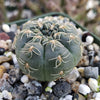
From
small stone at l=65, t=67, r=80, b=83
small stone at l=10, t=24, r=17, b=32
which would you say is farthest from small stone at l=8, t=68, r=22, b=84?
small stone at l=10, t=24, r=17, b=32

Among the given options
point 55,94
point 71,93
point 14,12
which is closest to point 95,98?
point 71,93

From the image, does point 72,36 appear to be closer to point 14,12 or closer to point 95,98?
point 95,98

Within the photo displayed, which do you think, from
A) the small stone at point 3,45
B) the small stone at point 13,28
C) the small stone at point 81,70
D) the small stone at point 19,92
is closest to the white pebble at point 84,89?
the small stone at point 81,70

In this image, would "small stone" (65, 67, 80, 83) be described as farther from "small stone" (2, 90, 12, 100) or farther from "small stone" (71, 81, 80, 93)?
"small stone" (2, 90, 12, 100)

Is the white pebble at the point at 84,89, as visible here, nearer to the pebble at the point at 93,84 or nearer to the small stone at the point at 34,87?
the pebble at the point at 93,84

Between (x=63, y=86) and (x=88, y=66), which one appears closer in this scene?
(x=63, y=86)
